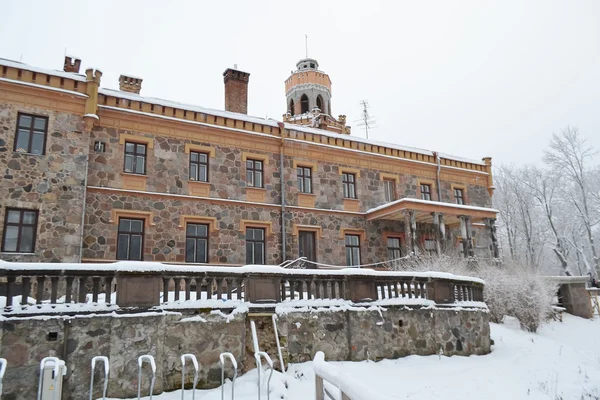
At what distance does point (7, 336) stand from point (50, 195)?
9.56m

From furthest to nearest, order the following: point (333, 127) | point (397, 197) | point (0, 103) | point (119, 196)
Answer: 1. point (333, 127)
2. point (397, 197)
3. point (119, 196)
4. point (0, 103)

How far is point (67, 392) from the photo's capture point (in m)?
7.07

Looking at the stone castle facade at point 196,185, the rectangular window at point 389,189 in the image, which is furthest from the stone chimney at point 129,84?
the rectangular window at point 389,189

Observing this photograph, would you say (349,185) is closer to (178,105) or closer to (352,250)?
(352,250)

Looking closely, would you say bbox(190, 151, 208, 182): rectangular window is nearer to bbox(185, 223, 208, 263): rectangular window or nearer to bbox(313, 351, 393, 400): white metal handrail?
bbox(185, 223, 208, 263): rectangular window

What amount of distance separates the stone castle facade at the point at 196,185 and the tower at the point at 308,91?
17680 mm

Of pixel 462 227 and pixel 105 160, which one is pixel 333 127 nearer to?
pixel 462 227

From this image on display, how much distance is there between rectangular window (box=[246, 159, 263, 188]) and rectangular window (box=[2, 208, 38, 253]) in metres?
8.07

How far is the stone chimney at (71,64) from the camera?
19.1 meters

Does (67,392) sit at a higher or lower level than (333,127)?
lower

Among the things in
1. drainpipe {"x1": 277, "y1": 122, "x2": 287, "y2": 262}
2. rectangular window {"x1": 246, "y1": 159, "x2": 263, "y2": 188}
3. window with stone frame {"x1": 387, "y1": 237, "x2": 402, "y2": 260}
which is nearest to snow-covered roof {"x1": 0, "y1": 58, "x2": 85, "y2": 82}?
rectangular window {"x1": 246, "y1": 159, "x2": 263, "y2": 188}

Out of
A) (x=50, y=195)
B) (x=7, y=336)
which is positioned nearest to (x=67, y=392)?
(x=7, y=336)

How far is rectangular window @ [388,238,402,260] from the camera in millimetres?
22141

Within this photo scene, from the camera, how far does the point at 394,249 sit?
73.2 feet
